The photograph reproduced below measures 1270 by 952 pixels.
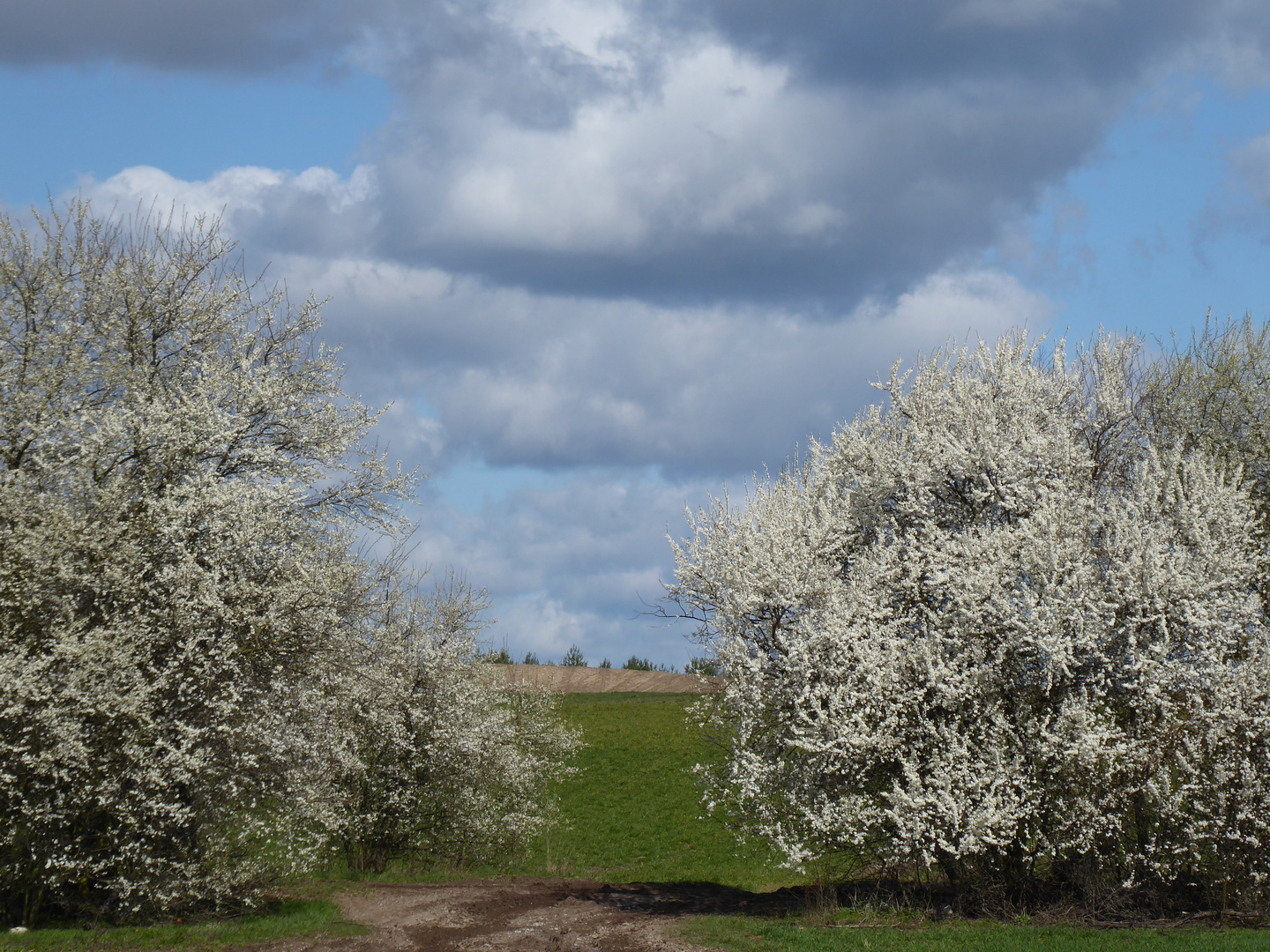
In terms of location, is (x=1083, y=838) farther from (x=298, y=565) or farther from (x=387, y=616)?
(x=387, y=616)

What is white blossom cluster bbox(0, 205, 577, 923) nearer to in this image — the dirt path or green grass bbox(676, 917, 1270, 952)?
the dirt path

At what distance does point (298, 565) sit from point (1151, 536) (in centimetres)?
1455

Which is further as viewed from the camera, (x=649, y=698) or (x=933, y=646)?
(x=649, y=698)

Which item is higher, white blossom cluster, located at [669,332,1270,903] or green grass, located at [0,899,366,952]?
white blossom cluster, located at [669,332,1270,903]

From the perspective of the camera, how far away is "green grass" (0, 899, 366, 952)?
14.6 metres

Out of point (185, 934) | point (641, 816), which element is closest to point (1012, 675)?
point (185, 934)

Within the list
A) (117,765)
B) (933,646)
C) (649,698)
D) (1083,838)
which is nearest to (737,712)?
(933,646)

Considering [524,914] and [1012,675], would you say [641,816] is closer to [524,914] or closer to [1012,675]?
[524,914]

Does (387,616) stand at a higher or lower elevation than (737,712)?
higher

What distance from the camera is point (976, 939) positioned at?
15047mm

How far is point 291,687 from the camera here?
17812 millimetres

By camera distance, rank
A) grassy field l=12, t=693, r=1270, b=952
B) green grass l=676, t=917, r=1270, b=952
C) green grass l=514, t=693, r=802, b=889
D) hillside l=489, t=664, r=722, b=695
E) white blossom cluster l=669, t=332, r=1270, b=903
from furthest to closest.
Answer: hillside l=489, t=664, r=722, b=695
green grass l=514, t=693, r=802, b=889
white blossom cluster l=669, t=332, r=1270, b=903
grassy field l=12, t=693, r=1270, b=952
green grass l=676, t=917, r=1270, b=952

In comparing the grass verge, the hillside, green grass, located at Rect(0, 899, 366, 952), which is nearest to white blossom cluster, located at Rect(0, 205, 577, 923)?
green grass, located at Rect(0, 899, 366, 952)

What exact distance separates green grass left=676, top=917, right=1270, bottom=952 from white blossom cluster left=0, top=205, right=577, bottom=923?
8143mm
